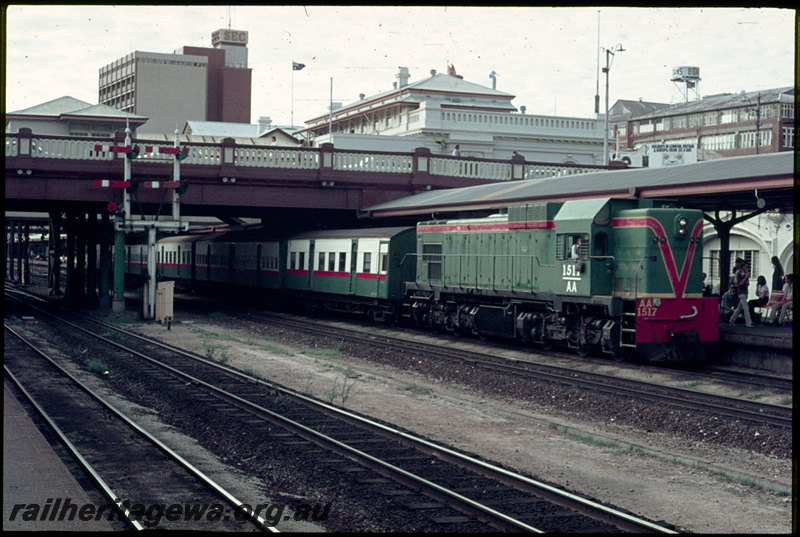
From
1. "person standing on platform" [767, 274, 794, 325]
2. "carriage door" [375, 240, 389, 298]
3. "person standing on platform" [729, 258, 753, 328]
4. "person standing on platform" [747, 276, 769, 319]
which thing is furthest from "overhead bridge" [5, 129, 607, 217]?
"person standing on platform" [767, 274, 794, 325]

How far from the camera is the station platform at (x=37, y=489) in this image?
318 inches

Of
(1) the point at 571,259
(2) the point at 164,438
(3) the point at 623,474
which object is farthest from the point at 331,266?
(3) the point at 623,474

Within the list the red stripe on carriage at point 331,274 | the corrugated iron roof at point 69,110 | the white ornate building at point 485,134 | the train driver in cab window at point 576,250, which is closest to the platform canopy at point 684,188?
the train driver in cab window at point 576,250

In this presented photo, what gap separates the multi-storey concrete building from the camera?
121m

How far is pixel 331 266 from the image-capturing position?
115 ft

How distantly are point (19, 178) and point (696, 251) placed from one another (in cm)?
2530

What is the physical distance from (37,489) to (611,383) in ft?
40.3

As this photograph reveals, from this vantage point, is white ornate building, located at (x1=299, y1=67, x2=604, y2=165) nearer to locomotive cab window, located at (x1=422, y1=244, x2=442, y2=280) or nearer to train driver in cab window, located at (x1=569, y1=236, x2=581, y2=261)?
locomotive cab window, located at (x1=422, y1=244, x2=442, y2=280)

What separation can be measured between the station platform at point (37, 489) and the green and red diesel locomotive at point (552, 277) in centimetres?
1295

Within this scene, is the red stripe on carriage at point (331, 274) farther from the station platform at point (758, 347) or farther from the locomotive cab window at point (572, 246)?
the station platform at point (758, 347)

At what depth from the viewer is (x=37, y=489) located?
9.45 m

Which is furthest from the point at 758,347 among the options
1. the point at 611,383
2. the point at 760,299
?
the point at 760,299

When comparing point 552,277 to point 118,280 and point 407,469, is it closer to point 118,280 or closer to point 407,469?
point 407,469

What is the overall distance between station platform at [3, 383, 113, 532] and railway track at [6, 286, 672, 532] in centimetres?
290
